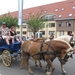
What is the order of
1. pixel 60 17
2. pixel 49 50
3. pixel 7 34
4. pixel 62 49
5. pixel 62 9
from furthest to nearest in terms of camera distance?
pixel 62 9
pixel 60 17
pixel 7 34
pixel 49 50
pixel 62 49

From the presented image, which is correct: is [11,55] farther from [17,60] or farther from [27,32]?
[27,32]

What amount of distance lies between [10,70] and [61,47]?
8.36 feet

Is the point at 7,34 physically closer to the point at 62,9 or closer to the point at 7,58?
the point at 7,58

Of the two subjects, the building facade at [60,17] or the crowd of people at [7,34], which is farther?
the building facade at [60,17]

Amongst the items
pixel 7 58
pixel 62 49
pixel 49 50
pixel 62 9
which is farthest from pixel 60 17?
pixel 62 49

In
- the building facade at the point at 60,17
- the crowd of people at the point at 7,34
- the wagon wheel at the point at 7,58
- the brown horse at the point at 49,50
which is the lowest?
the wagon wheel at the point at 7,58

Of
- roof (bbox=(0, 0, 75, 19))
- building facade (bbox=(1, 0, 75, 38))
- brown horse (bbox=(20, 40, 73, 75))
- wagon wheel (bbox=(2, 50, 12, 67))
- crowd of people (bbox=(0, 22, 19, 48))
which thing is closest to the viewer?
A: brown horse (bbox=(20, 40, 73, 75))

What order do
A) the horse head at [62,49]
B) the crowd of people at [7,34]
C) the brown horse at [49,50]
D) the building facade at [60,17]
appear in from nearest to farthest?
the horse head at [62,49] → the brown horse at [49,50] → the crowd of people at [7,34] → the building facade at [60,17]

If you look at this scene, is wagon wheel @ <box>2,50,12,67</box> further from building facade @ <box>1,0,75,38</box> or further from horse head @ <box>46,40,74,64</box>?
building facade @ <box>1,0,75,38</box>

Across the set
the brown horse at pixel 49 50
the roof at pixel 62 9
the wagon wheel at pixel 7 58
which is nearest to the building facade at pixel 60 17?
the roof at pixel 62 9

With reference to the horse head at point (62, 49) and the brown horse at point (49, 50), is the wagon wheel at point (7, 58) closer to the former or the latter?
the brown horse at point (49, 50)

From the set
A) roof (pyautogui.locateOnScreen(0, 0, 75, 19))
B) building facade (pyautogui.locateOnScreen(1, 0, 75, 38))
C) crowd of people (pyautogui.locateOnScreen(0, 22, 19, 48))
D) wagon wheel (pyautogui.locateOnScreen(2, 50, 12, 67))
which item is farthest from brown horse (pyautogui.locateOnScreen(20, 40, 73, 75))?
roof (pyautogui.locateOnScreen(0, 0, 75, 19))

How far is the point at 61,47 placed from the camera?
18.8ft

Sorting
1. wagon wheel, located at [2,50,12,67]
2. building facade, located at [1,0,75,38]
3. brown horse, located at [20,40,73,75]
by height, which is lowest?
wagon wheel, located at [2,50,12,67]
